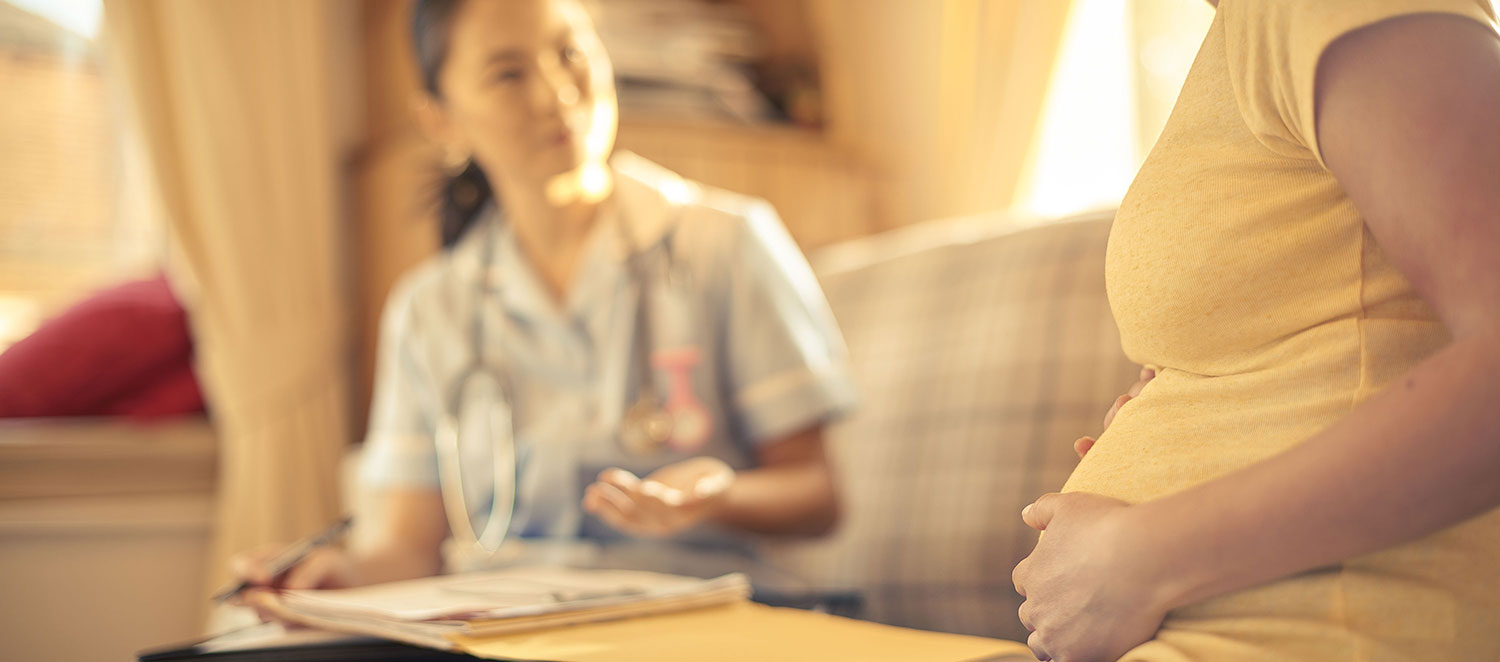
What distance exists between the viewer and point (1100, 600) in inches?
17.6

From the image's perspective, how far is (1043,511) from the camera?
49 cm

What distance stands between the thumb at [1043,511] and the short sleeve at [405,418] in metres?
0.91

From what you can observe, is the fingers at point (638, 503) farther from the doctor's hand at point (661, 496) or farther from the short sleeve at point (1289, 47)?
the short sleeve at point (1289, 47)

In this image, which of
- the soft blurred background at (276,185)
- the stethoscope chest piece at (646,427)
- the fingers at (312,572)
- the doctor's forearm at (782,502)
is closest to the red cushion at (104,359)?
the soft blurred background at (276,185)

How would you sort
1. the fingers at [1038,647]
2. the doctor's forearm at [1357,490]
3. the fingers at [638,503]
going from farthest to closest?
the fingers at [638,503], the fingers at [1038,647], the doctor's forearm at [1357,490]

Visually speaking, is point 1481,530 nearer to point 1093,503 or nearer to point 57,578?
point 1093,503

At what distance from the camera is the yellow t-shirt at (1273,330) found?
407mm

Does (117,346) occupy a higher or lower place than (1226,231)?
higher

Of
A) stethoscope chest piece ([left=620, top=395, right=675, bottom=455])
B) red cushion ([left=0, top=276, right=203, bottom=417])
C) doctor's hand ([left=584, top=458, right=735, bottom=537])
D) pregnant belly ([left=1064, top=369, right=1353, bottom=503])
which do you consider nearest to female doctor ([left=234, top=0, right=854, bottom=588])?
stethoscope chest piece ([left=620, top=395, right=675, bottom=455])

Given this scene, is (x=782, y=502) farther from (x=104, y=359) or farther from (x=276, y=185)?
(x=276, y=185)

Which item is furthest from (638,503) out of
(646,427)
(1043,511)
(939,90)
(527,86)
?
(939,90)

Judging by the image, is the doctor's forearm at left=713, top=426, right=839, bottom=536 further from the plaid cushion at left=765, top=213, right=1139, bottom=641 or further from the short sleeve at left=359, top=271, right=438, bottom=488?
the short sleeve at left=359, top=271, right=438, bottom=488

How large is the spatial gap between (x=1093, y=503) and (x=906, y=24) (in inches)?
80.3

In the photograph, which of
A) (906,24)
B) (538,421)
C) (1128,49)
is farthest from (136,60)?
(1128,49)
